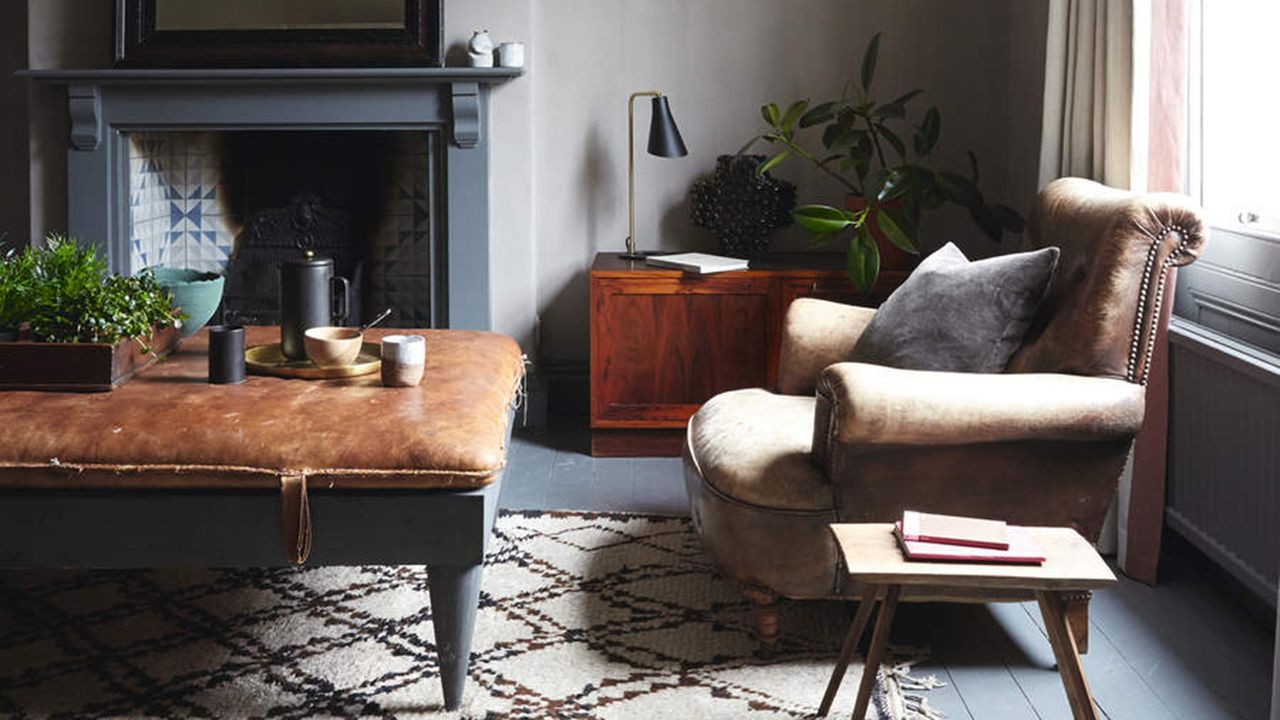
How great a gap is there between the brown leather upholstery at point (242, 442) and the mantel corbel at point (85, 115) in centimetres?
209

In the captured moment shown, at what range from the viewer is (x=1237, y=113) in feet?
10.2

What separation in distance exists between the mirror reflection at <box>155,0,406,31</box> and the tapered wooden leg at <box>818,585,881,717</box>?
279 cm

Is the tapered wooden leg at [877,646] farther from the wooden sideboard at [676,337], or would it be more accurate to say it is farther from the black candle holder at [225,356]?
the wooden sideboard at [676,337]

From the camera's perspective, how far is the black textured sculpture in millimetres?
4320

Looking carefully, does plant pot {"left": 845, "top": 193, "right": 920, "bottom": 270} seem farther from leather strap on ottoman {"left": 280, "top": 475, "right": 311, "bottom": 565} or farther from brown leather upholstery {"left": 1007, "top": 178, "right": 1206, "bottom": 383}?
leather strap on ottoman {"left": 280, "top": 475, "right": 311, "bottom": 565}

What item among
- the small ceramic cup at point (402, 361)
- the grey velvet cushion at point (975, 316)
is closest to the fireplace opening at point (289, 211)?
the small ceramic cup at point (402, 361)

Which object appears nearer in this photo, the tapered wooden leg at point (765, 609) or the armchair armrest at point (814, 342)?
the tapered wooden leg at point (765, 609)

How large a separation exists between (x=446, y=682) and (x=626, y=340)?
1942 mm

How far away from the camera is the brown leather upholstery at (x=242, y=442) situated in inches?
86.0

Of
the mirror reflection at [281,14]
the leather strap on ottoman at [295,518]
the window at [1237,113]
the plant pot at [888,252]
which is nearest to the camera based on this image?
the leather strap on ottoman at [295,518]

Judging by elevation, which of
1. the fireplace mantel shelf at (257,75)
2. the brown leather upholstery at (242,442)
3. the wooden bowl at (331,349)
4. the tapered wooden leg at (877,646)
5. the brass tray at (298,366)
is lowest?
the tapered wooden leg at (877,646)

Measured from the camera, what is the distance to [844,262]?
4340 mm

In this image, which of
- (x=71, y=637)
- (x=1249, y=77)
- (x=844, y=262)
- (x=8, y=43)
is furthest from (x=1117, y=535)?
(x=8, y=43)

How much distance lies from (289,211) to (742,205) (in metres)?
1.58
